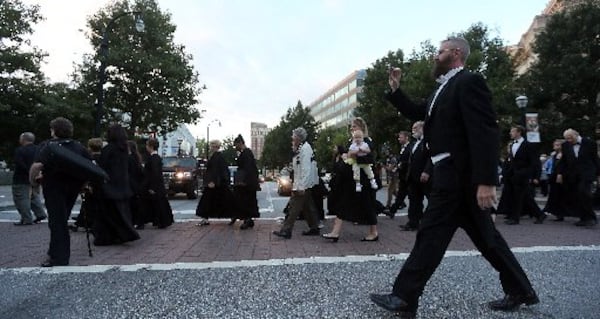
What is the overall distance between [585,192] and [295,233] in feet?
17.7

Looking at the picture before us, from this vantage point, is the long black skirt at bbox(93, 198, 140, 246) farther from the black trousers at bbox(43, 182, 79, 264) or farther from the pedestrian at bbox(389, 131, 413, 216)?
the pedestrian at bbox(389, 131, 413, 216)

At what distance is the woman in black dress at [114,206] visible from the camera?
6766 millimetres

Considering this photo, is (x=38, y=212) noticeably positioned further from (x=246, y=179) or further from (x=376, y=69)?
(x=376, y=69)

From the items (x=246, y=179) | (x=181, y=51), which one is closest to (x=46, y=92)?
(x=181, y=51)

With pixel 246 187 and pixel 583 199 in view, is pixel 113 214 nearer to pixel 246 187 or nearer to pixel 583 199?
pixel 246 187

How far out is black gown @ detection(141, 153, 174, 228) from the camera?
920cm

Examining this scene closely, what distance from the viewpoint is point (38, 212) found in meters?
10.4

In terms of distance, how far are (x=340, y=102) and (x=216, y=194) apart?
10960 cm

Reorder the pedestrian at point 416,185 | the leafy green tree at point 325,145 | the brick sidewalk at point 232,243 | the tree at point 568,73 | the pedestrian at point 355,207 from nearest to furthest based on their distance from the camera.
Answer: the brick sidewalk at point 232,243, the pedestrian at point 355,207, the pedestrian at point 416,185, the tree at point 568,73, the leafy green tree at point 325,145

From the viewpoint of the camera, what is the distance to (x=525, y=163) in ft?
30.4

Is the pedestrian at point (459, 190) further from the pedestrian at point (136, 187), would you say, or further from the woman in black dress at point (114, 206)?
the pedestrian at point (136, 187)

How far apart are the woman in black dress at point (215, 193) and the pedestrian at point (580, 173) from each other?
6536mm

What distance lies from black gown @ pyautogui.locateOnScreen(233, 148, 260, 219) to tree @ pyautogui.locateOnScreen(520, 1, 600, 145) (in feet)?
90.6

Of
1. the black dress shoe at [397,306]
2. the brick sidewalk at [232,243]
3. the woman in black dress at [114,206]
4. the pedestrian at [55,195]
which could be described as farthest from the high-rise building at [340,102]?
the black dress shoe at [397,306]
